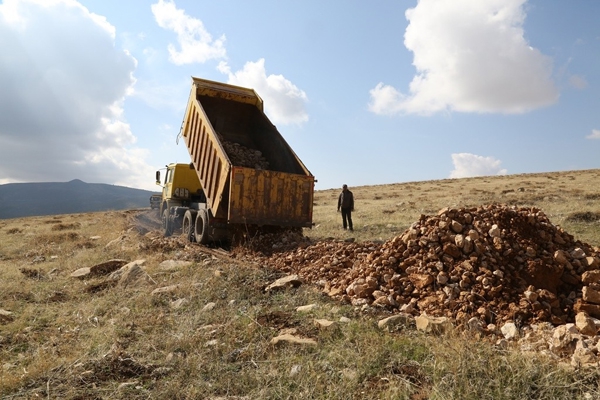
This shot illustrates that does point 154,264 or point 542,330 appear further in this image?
point 154,264

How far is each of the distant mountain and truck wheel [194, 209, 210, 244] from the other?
140m

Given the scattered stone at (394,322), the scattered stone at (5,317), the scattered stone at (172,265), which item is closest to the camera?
the scattered stone at (394,322)

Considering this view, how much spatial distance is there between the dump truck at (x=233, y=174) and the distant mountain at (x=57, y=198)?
138122mm

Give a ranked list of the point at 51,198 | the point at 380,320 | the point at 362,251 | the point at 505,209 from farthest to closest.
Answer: the point at 51,198, the point at 362,251, the point at 505,209, the point at 380,320

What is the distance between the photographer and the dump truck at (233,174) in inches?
356

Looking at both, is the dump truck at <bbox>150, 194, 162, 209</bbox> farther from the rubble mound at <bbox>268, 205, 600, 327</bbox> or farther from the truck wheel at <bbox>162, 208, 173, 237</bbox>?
the rubble mound at <bbox>268, 205, 600, 327</bbox>

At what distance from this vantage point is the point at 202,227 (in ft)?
33.6

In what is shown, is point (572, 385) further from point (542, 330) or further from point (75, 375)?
point (75, 375)

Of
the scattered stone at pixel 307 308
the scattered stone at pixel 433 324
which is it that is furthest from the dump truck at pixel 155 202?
the scattered stone at pixel 433 324

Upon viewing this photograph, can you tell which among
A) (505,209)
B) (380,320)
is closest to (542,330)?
(380,320)

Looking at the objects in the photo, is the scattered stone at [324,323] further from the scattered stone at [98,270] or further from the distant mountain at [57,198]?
the distant mountain at [57,198]

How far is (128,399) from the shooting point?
10.2 feet

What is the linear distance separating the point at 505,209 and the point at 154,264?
5.96m

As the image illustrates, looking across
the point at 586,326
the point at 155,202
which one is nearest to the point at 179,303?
the point at 586,326
